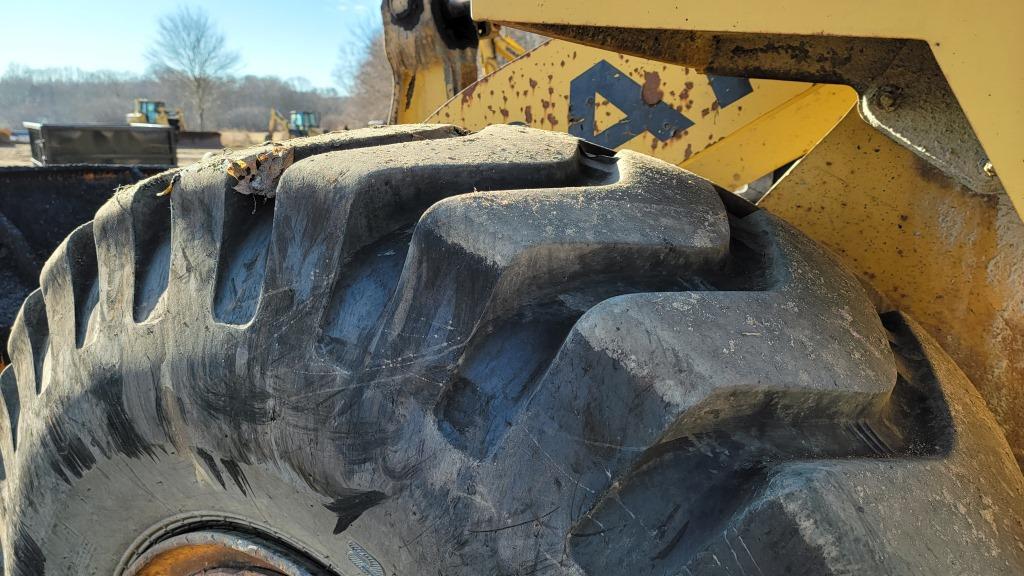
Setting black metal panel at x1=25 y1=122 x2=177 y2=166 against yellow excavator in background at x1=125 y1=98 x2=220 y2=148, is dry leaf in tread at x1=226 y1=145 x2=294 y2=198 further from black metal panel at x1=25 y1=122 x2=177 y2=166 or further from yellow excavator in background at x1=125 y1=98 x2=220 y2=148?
yellow excavator in background at x1=125 y1=98 x2=220 y2=148

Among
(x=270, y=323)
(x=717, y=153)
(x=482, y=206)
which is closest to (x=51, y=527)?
(x=270, y=323)

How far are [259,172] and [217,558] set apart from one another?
535mm

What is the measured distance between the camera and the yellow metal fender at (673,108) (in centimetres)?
171

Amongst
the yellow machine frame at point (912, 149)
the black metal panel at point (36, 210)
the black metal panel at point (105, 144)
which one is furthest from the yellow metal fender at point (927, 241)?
the black metal panel at point (105, 144)

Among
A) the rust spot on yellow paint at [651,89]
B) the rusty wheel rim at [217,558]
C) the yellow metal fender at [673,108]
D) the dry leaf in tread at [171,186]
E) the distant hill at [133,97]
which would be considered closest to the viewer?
the rusty wheel rim at [217,558]

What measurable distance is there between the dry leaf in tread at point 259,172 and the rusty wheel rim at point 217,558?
1.47 ft

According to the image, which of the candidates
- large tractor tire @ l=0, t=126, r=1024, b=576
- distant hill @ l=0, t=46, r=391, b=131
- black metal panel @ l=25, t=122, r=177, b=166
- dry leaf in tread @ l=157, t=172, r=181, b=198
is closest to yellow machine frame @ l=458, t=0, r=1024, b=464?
large tractor tire @ l=0, t=126, r=1024, b=576

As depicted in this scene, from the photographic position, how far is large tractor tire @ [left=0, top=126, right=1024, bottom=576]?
0.59 metres

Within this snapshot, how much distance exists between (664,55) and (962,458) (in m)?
0.61

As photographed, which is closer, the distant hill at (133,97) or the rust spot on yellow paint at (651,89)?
the rust spot on yellow paint at (651,89)

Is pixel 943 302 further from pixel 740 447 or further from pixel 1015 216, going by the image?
pixel 740 447

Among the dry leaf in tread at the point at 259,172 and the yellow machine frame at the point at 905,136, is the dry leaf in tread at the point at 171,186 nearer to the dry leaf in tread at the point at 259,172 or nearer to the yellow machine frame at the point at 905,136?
the dry leaf in tread at the point at 259,172

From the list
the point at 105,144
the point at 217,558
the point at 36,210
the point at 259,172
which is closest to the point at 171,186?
the point at 259,172

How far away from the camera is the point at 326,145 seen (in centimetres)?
95
